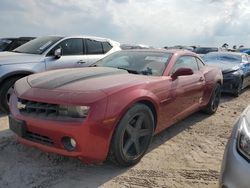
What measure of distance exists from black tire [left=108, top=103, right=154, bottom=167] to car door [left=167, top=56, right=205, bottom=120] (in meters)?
0.72

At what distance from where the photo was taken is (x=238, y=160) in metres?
2.16

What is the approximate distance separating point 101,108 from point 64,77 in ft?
3.05

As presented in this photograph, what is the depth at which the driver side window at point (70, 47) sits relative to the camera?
6.62m

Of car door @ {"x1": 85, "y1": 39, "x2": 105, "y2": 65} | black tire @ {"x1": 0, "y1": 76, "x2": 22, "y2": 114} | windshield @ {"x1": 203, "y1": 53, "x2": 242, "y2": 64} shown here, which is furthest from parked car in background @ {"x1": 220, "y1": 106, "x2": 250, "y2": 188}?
windshield @ {"x1": 203, "y1": 53, "x2": 242, "y2": 64}

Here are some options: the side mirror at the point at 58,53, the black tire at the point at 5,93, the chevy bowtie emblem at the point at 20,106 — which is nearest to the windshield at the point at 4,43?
the side mirror at the point at 58,53

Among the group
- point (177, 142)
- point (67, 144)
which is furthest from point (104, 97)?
point (177, 142)

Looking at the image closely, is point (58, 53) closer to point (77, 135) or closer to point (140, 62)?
point (140, 62)

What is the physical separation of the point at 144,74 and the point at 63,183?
6.02ft

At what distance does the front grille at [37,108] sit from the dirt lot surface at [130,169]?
68 cm

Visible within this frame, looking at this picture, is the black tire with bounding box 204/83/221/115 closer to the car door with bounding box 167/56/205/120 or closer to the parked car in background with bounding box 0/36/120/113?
the car door with bounding box 167/56/205/120

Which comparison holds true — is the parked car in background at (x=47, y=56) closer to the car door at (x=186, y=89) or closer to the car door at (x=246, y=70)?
the car door at (x=186, y=89)

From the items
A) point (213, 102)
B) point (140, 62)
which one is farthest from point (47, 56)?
point (213, 102)

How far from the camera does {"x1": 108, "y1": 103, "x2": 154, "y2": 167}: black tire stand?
3.27m

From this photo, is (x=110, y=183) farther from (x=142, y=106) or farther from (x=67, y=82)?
(x=67, y=82)
